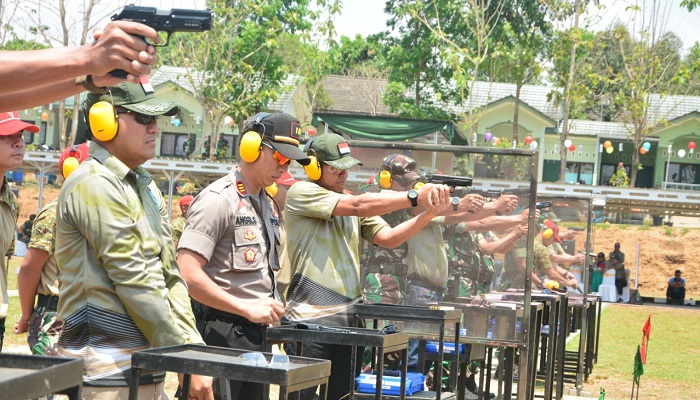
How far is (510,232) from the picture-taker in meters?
7.43

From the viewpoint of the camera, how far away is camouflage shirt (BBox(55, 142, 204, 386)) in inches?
144

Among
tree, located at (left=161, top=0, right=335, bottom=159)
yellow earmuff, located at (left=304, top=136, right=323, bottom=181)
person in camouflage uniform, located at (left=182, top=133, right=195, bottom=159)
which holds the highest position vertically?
tree, located at (left=161, top=0, right=335, bottom=159)

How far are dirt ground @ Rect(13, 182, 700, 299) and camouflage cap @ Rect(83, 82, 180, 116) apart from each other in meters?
37.4

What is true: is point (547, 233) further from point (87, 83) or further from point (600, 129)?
point (600, 129)

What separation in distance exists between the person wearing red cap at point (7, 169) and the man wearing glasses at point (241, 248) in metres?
0.98

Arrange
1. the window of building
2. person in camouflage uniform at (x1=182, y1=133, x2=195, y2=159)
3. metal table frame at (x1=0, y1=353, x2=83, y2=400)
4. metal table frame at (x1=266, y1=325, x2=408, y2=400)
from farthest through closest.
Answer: the window of building → person in camouflage uniform at (x1=182, y1=133, x2=195, y2=159) → metal table frame at (x1=266, y1=325, x2=408, y2=400) → metal table frame at (x1=0, y1=353, x2=83, y2=400)

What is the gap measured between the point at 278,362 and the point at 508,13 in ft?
135

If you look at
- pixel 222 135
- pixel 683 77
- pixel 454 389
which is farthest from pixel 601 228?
pixel 454 389

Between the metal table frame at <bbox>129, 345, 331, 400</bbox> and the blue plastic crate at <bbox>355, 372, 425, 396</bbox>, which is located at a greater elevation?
the metal table frame at <bbox>129, 345, 331, 400</bbox>

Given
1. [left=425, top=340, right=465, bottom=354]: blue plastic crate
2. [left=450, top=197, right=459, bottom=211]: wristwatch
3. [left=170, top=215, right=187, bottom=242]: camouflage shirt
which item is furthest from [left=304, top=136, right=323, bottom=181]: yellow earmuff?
[left=170, top=215, right=187, bottom=242]: camouflage shirt

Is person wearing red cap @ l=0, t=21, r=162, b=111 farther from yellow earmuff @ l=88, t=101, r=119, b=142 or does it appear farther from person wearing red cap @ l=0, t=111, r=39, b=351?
person wearing red cap @ l=0, t=111, r=39, b=351

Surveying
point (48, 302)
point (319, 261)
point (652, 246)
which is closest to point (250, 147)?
point (319, 261)

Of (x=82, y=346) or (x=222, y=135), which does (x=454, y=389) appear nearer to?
(x=82, y=346)

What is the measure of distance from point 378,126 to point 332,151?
52.0 ft
